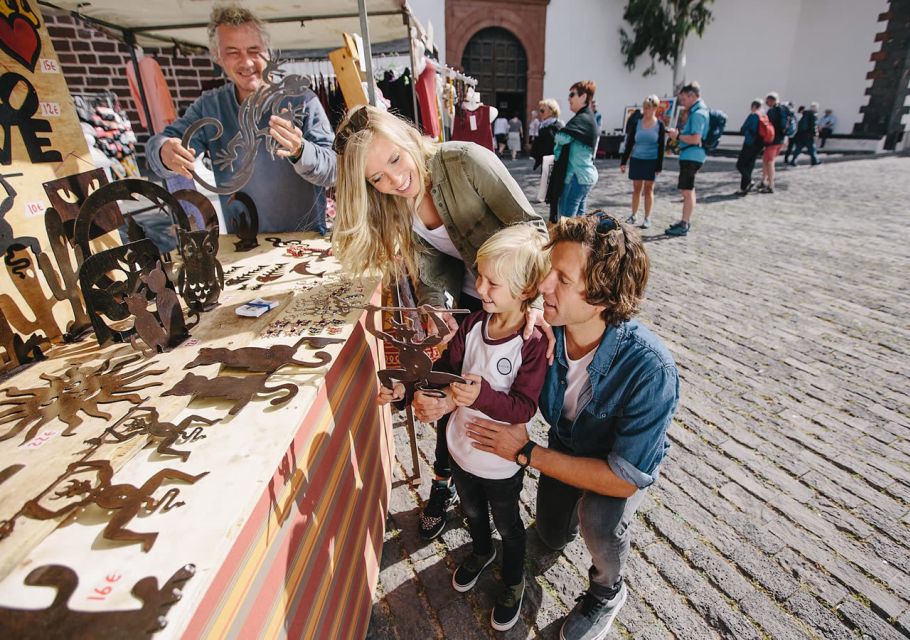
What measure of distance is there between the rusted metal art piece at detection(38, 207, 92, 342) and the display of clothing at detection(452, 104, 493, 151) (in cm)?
638

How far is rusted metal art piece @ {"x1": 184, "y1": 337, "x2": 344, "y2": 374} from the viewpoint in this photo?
1.45m

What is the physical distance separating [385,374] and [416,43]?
399cm

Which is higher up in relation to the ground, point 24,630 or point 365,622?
point 24,630

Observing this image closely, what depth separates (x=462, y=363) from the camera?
5.94 ft

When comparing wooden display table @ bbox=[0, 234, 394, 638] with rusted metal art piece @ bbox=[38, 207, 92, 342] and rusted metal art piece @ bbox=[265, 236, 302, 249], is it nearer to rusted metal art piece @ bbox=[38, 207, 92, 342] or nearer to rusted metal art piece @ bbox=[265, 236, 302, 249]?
rusted metal art piece @ bbox=[38, 207, 92, 342]

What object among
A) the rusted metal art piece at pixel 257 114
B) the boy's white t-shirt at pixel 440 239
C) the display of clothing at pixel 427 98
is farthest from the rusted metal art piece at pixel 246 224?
the display of clothing at pixel 427 98

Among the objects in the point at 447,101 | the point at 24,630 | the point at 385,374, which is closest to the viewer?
the point at 24,630

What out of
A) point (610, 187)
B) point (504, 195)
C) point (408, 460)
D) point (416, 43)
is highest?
point (416, 43)

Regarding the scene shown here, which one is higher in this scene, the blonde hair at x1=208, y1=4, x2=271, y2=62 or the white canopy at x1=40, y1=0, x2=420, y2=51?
the white canopy at x1=40, y1=0, x2=420, y2=51

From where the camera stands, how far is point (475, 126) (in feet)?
24.3

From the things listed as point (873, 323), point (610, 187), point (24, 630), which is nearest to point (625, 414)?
point (24, 630)

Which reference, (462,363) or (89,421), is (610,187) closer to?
(462,363)

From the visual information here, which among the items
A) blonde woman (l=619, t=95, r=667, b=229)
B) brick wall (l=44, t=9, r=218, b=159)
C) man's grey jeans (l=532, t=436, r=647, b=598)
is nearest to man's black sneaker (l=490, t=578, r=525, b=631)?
man's grey jeans (l=532, t=436, r=647, b=598)

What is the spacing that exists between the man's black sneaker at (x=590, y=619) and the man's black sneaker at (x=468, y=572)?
40 centimetres
